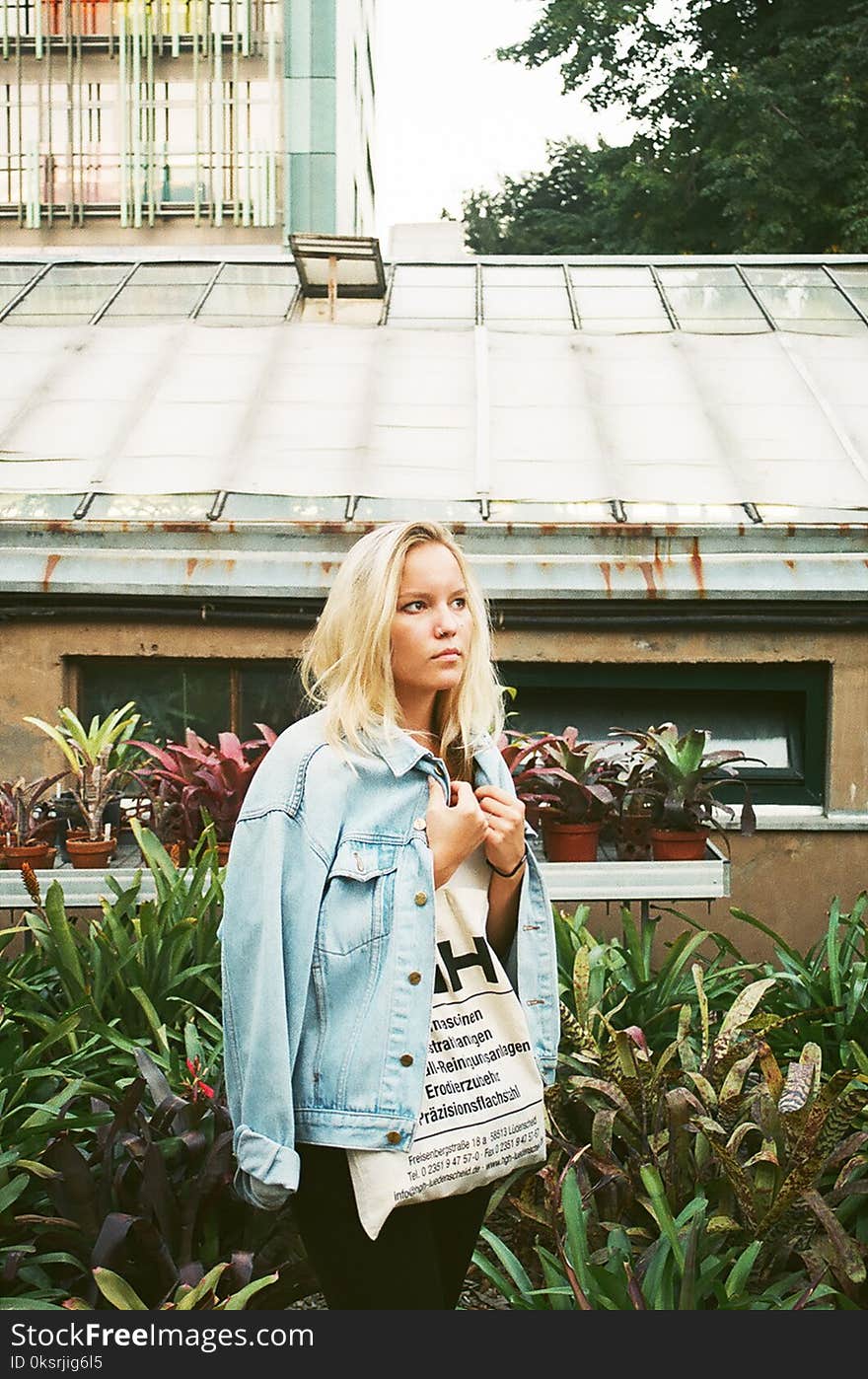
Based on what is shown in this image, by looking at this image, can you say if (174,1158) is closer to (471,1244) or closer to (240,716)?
(471,1244)

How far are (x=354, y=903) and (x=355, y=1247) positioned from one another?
575mm

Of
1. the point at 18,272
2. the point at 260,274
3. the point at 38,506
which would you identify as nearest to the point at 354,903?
the point at 38,506

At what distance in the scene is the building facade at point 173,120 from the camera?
70.1 feet

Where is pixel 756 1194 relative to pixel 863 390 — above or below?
below

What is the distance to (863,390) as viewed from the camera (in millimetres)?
7715

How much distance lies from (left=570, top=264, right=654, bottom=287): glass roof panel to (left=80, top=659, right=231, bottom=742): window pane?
196 inches

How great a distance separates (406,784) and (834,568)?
14.0ft

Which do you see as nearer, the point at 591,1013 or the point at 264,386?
the point at 591,1013

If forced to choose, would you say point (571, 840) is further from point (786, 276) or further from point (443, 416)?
point (786, 276)

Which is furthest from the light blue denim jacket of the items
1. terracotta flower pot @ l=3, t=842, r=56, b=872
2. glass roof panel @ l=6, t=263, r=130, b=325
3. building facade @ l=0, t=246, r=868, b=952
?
glass roof panel @ l=6, t=263, r=130, b=325

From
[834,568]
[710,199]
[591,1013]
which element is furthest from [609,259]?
[710,199]

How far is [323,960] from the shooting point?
86.5 inches

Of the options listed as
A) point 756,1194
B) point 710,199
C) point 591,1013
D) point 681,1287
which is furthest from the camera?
point 710,199

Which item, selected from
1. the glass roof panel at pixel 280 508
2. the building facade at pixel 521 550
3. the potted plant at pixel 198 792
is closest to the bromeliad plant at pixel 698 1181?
the potted plant at pixel 198 792
